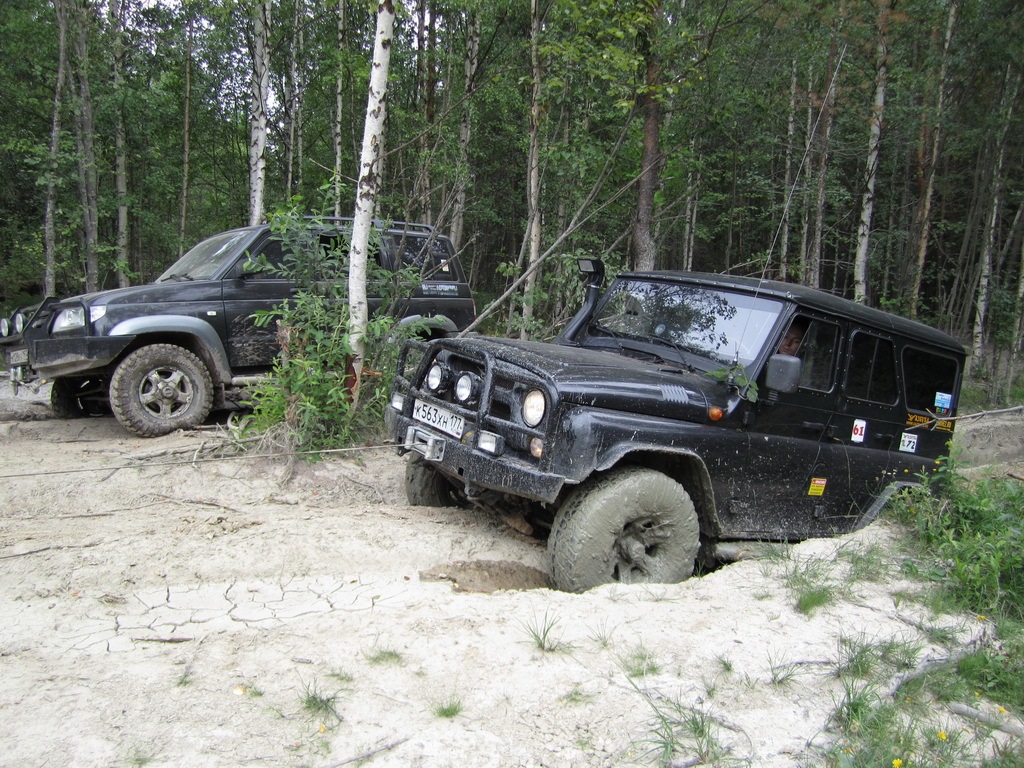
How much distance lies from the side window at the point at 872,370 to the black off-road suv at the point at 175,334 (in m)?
3.41

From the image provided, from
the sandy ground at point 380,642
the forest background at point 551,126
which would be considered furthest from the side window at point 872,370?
the forest background at point 551,126

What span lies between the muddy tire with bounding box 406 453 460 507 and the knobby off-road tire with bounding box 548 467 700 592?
1394mm

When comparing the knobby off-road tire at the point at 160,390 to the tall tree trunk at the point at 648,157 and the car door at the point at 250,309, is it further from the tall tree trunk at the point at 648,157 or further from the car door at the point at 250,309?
the tall tree trunk at the point at 648,157

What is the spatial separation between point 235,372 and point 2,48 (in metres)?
11.9

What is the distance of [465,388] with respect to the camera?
4184 millimetres

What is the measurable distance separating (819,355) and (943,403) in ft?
5.15

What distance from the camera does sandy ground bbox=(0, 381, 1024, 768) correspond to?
2.46 metres

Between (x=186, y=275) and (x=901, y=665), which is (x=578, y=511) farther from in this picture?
(x=186, y=275)

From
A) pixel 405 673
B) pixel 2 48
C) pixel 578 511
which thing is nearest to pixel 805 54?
pixel 578 511

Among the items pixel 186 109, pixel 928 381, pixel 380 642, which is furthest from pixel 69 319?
pixel 186 109

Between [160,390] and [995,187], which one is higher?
[995,187]

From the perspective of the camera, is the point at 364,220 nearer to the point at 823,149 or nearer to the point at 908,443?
the point at 908,443

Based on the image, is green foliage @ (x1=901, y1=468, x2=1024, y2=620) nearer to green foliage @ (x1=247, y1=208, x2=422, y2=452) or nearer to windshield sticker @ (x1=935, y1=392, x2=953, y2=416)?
windshield sticker @ (x1=935, y1=392, x2=953, y2=416)

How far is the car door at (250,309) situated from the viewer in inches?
282
